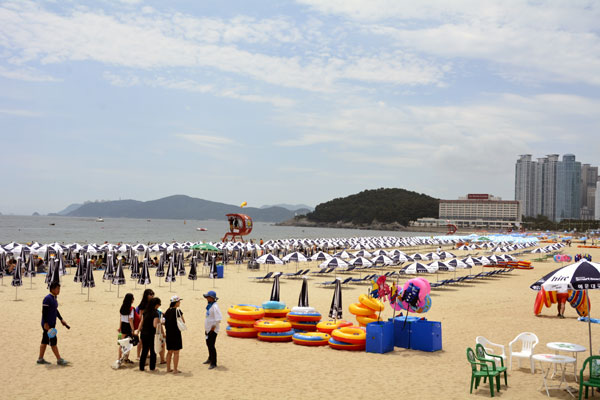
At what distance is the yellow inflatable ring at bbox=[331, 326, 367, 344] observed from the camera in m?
10.5

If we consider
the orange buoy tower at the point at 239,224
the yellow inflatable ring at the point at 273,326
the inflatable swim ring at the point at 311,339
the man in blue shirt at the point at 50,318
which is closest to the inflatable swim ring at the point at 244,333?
the yellow inflatable ring at the point at 273,326

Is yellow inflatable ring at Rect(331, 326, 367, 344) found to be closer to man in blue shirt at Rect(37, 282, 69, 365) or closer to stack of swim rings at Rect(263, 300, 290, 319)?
stack of swim rings at Rect(263, 300, 290, 319)

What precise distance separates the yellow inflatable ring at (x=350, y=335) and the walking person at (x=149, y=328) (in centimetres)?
381

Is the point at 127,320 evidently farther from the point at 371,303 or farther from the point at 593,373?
the point at 593,373

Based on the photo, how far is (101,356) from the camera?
31.9ft

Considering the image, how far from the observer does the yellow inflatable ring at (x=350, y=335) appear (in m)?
10.5

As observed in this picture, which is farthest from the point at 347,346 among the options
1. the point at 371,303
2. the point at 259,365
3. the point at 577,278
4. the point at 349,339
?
the point at 577,278

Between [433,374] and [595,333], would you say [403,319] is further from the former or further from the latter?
[595,333]

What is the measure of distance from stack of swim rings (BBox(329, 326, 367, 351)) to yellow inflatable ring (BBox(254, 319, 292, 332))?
3.59 ft

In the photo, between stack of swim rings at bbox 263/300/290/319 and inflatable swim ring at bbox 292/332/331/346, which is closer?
inflatable swim ring at bbox 292/332/331/346

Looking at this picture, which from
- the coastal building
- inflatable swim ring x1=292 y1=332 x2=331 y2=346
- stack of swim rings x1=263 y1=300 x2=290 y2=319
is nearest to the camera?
inflatable swim ring x1=292 y1=332 x2=331 y2=346

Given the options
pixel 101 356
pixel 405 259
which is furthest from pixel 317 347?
pixel 405 259

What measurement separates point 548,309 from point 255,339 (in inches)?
397

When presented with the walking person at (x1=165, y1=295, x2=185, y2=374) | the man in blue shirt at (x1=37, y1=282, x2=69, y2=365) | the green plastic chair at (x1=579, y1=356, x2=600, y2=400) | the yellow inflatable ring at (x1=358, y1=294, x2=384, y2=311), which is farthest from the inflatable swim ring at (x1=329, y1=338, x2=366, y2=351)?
the man in blue shirt at (x1=37, y1=282, x2=69, y2=365)
